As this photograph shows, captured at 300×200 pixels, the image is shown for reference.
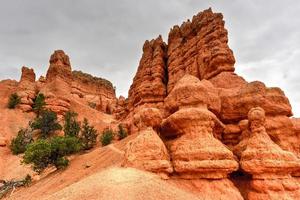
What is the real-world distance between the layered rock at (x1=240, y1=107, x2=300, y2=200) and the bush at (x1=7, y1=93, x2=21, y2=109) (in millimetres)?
49129

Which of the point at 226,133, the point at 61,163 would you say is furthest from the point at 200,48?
the point at 61,163

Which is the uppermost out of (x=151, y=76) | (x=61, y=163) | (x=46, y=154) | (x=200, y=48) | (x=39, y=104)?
(x=200, y=48)

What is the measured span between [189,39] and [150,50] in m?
8.63

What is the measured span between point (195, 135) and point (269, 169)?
13.2 ft

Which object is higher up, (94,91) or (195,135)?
(94,91)

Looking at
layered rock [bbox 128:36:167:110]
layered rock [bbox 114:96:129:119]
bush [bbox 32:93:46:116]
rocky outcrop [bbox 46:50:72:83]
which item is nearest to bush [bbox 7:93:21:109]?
bush [bbox 32:93:46:116]

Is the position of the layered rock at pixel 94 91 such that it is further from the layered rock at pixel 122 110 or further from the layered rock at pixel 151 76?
the layered rock at pixel 151 76

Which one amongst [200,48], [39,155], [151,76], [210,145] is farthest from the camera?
[151,76]

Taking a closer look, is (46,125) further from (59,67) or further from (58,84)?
(59,67)

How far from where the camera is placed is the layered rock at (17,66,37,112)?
165ft

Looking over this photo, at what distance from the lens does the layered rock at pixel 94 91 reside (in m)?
72.1

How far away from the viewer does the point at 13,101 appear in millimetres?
50750

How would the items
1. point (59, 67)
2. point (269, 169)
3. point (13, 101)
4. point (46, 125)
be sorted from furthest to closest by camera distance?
1. point (59, 67)
2. point (13, 101)
3. point (46, 125)
4. point (269, 169)

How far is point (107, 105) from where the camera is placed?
77.6 metres
